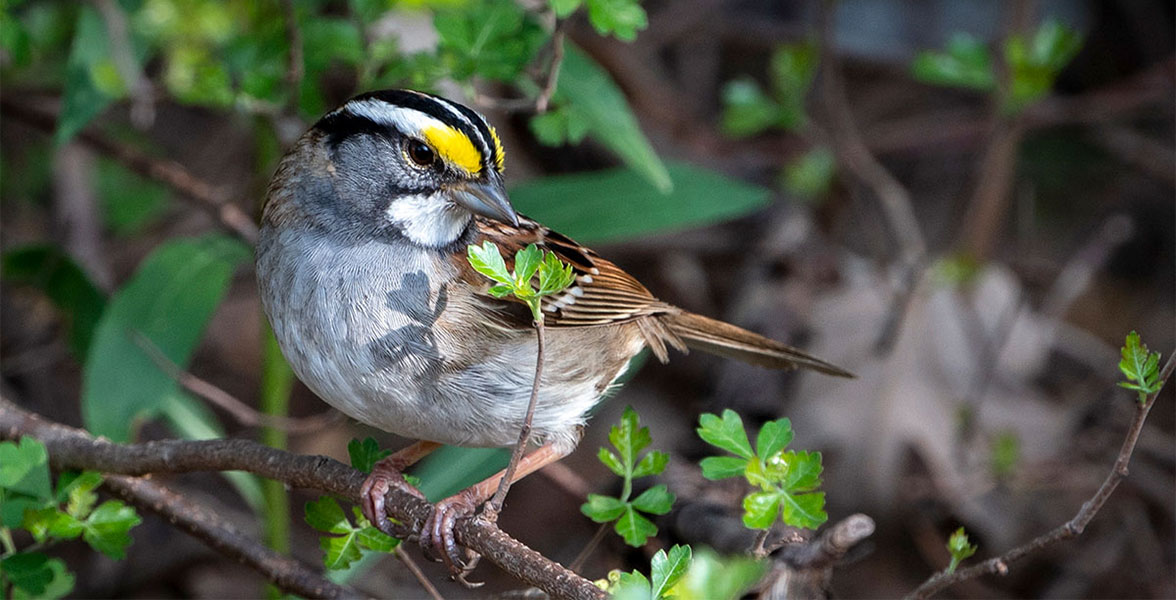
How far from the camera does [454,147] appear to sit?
2.35m

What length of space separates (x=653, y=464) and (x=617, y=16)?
940 mm

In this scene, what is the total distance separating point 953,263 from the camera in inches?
175

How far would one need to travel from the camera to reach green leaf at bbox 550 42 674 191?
123 inches

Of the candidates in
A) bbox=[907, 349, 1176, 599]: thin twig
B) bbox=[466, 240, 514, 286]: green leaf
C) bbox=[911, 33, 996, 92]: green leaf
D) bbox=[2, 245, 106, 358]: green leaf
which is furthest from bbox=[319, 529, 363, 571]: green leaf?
bbox=[911, 33, 996, 92]: green leaf

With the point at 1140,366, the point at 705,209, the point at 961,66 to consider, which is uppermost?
the point at 961,66

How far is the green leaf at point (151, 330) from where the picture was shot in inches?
122

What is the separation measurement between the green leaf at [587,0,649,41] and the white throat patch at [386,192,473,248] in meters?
0.48

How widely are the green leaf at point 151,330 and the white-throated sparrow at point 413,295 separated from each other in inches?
33.0

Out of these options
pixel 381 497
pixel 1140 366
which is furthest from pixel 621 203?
pixel 1140 366

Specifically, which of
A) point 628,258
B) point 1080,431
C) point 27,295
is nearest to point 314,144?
point 27,295

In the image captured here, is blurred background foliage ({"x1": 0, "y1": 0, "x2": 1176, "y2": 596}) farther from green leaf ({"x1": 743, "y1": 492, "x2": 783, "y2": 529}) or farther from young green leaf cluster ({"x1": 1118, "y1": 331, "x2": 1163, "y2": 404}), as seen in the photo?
young green leaf cluster ({"x1": 1118, "y1": 331, "x2": 1163, "y2": 404})

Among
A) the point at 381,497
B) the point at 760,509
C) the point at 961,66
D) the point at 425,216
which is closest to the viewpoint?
the point at 760,509

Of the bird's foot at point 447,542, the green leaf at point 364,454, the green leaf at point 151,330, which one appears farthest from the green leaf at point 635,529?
the green leaf at point 151,330

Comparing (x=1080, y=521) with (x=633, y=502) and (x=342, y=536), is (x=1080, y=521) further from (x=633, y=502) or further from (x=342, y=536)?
(x=342, y=536)
